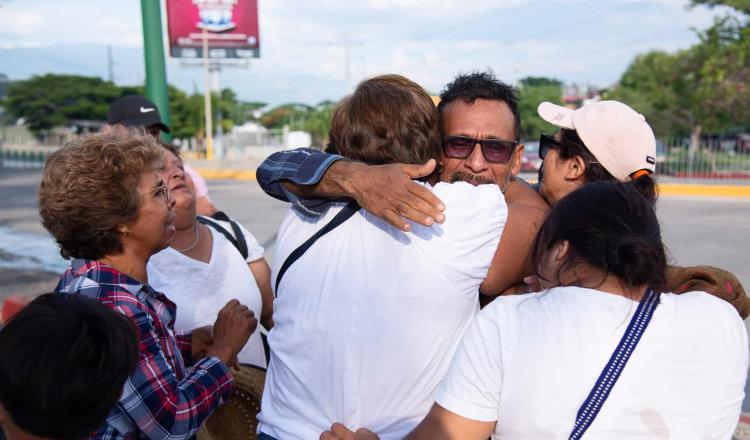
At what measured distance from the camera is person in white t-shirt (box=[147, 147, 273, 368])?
2.81 metres

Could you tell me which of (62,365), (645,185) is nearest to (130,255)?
(62,365)

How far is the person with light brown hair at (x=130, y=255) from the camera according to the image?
1.77 m

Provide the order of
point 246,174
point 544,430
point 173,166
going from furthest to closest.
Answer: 1. point 246,174
2. point 173,166
3. point 544,430

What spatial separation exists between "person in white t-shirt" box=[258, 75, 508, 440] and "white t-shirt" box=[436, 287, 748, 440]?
17 cm

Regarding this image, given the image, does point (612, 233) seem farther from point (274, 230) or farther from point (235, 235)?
point (274, 230)

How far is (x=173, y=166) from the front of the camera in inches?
113

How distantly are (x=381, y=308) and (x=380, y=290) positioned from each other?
45 millimetres

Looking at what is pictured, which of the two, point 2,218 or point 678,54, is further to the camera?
point 678,54

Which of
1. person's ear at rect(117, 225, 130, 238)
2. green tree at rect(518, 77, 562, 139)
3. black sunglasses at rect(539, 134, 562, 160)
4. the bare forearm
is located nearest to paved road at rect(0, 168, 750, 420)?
black sunglasses at rect(539, 134, 562, 160)

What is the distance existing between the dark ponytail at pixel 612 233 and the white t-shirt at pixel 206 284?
A: 5.58 feet

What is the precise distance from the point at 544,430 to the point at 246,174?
26.7 metres

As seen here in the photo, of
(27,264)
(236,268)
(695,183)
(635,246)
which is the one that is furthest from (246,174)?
(635,246)

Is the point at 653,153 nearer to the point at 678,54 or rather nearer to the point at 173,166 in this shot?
the point at 173,166

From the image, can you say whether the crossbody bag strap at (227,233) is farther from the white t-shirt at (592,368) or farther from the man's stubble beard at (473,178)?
the white t-shirt at (592,368)
